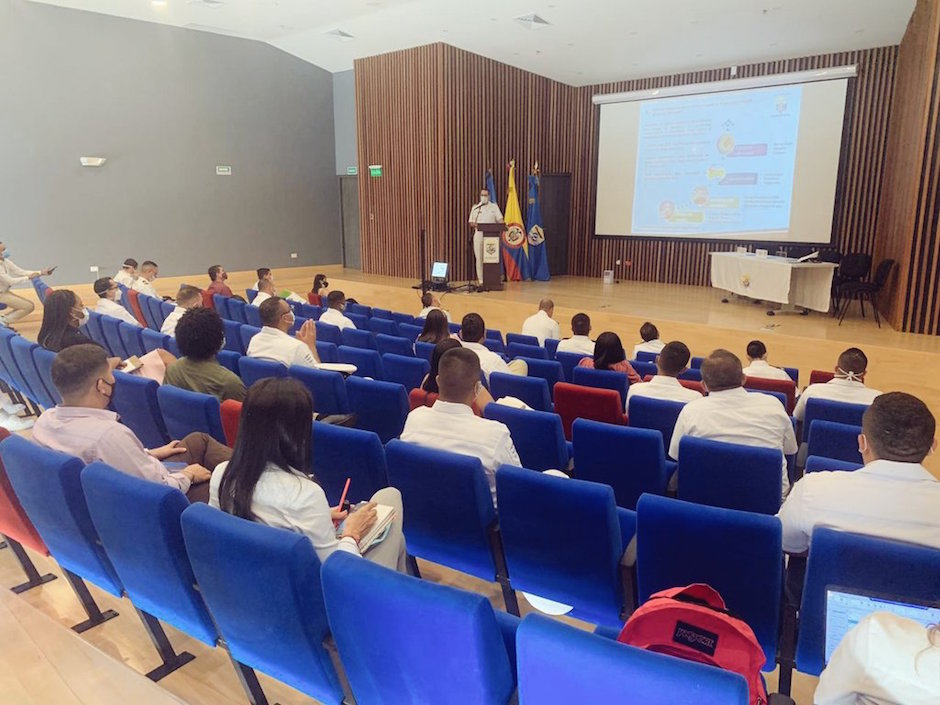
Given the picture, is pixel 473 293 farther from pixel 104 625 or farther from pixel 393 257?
pixel 104 625

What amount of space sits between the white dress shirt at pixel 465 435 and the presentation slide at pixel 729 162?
1066cm

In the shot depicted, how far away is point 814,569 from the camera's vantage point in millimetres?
1863

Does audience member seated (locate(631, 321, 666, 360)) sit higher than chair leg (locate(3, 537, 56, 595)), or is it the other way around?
audience member seated (locate(631, 321, 666, 360))

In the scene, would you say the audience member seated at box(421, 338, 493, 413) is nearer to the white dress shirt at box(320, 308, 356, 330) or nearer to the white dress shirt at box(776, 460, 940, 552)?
the white dress shirt at box(776, 460, 940, 552)

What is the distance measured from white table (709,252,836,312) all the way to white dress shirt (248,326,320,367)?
7.30 m

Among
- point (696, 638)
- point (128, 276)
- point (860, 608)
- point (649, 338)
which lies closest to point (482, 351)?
point (649, 338)

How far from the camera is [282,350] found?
4.42 meters

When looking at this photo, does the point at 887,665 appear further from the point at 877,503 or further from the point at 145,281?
the point at 145,281

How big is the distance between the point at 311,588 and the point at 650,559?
1.10m

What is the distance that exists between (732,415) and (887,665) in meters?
2.19

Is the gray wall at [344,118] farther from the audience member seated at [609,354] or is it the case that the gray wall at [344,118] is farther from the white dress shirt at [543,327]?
the audience member seated at [609,354]

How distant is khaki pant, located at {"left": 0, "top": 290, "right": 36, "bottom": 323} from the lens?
961 cm

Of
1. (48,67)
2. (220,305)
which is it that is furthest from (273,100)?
(220,305)

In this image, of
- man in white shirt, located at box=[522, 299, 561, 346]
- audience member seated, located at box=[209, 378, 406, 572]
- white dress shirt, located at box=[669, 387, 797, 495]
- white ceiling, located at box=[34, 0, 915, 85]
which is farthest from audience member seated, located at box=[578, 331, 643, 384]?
white ceiling, located at box=[34, 0, 915, 85]
